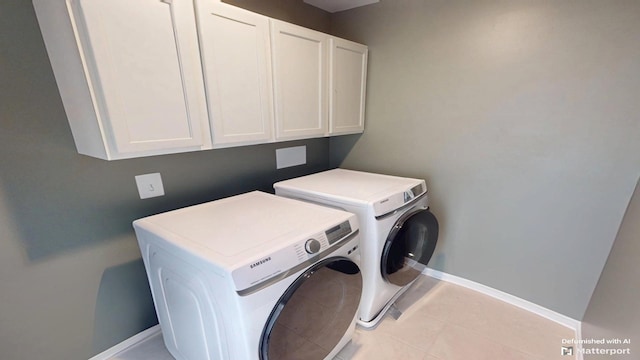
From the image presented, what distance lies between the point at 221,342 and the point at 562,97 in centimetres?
212

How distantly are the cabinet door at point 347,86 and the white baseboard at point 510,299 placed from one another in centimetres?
139

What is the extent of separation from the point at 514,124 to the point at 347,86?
1.14 meters

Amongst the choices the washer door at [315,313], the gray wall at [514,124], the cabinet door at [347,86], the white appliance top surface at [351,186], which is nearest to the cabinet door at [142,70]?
the white appliance top surface at [351,186]

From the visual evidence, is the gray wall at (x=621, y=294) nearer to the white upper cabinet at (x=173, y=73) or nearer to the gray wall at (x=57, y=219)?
the white upper cabinet at (x=173, y=73)

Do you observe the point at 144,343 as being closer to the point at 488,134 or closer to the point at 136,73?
the point at 136,73

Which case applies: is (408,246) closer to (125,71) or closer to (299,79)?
(299,79)

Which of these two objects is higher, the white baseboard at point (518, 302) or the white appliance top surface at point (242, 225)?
the white appliance top surface at point (242, 225)

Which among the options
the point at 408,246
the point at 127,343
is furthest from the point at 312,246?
the point at 127,343

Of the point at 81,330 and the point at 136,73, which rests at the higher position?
the point at 136,73

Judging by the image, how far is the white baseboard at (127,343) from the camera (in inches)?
56.6

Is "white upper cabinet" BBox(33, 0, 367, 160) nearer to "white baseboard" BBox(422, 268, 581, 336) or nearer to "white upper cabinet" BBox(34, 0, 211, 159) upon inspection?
"white upper cabinet" BBox(34, 0, 211, 159)

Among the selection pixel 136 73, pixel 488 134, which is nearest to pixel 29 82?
pixel 136 73

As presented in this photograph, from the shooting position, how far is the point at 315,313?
1132 mm

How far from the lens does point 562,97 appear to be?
149 centimetres
